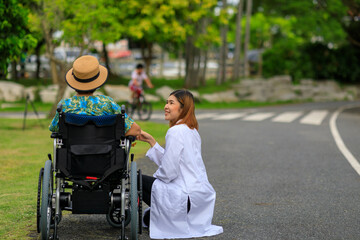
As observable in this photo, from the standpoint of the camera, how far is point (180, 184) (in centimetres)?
531

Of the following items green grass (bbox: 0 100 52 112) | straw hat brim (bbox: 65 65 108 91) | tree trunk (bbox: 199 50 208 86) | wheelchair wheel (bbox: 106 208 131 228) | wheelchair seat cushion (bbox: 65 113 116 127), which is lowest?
green grass (bbox: 0 100 52 112)

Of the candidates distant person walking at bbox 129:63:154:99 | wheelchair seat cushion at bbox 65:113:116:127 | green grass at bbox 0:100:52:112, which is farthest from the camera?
green grass at bbox 0:100:52:112

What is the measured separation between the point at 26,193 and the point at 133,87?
11921mm

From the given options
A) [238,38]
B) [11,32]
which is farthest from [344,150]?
[238,38]

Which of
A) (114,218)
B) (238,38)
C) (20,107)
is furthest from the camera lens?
(238,38)

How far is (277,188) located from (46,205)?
3815mm

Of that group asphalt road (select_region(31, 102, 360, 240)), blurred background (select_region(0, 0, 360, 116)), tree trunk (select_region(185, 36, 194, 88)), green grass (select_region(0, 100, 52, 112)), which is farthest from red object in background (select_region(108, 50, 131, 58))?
asphalt road (select_region(31, 102, 360, 240))

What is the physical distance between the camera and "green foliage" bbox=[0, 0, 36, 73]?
1202 centimetres

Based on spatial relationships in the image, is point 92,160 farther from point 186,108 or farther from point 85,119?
point 186,108

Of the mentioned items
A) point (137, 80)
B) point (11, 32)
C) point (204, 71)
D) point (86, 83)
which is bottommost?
point (204, 71)

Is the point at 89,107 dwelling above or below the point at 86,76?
below

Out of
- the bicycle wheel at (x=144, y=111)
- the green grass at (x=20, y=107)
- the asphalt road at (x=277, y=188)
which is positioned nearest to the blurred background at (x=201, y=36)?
the green grass at (x=20, y=107)

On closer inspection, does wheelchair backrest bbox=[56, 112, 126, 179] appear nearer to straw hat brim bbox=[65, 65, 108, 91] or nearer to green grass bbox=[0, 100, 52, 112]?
straw hat brim bbox=[65, 65, 108, 91]

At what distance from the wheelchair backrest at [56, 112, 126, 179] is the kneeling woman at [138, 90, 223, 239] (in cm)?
40
